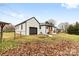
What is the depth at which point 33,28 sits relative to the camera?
5.99m

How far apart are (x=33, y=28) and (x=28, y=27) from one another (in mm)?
75

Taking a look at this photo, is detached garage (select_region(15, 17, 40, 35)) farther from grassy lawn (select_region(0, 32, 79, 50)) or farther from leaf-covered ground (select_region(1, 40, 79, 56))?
leaf-covered ground (select_region(1, 40, 79, 56))

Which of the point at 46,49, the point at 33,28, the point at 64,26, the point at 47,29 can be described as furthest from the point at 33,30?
the point at 64,26

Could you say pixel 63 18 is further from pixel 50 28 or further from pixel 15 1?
pixel 15 1

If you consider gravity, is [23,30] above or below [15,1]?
below

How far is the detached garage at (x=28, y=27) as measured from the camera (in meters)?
5.98

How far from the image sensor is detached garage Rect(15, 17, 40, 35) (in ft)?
19.6

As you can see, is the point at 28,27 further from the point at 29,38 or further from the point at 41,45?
the point at 41,45

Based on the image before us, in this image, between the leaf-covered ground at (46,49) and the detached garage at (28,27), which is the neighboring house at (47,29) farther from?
the leaf-covered ground at (46,49)

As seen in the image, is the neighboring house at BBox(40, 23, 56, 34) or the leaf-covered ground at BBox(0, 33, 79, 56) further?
the neighboring house at BBox(40, 23, 56, 34)

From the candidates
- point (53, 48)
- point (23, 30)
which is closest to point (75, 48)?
point (53, 48)

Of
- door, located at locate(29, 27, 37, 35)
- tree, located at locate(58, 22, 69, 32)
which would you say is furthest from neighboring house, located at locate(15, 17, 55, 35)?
tree, located at locate(58, 22, 69, 32)

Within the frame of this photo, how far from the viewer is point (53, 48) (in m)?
5.94

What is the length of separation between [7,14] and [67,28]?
0.89m
